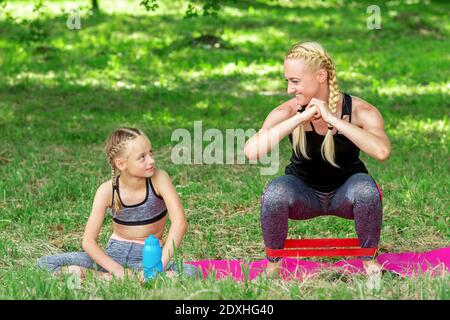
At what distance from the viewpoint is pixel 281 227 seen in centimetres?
492

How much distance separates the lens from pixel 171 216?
16.4 ft

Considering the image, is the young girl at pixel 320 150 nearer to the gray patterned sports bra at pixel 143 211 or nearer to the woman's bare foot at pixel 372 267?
the woman's bare foot at pixel 372 267

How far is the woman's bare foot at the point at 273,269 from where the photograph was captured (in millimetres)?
4773

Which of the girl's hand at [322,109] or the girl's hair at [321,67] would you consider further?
the girl's hair at [321,67]

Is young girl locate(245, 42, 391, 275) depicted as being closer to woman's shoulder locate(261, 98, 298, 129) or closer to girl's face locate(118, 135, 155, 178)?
woman's shoulder locate(261, 98, 298, 129)

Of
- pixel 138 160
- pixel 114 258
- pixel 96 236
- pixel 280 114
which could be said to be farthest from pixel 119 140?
pixel 280 114

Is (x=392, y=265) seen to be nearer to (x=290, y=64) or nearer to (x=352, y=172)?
(x=352, y=172)

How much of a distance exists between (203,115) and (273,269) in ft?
19.5

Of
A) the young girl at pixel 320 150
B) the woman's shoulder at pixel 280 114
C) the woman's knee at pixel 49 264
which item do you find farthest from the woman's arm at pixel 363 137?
the woman's knee at pixel 49 264

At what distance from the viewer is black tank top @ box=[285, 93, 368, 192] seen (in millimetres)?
5074

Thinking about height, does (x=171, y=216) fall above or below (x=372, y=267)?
above

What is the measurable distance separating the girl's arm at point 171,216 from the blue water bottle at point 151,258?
17 cm

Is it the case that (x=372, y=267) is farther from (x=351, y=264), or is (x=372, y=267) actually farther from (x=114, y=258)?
(x=114, y=258)

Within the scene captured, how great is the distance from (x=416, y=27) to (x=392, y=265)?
1285 cm
